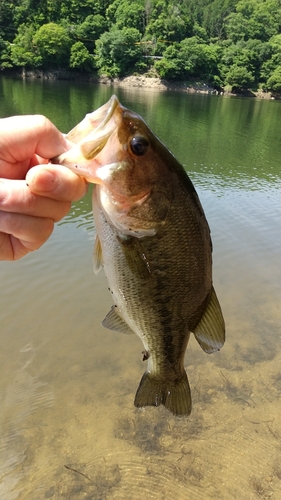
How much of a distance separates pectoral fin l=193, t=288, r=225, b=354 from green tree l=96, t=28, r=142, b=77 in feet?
269

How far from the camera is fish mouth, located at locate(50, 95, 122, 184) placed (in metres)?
1.54

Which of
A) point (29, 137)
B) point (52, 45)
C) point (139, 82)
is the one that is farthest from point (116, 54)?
point (29, 137)

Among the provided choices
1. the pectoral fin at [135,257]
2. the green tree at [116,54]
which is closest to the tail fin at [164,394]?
the pectoral fin at [135,257]

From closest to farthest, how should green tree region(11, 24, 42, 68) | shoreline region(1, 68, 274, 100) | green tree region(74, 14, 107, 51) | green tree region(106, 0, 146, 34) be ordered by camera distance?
green tree region(11, 24, 42, 68), shoreline region(1, 68, 274, 100), green tree region(74, 14, 107, 51), green tree region(106, 0, 146, 34)

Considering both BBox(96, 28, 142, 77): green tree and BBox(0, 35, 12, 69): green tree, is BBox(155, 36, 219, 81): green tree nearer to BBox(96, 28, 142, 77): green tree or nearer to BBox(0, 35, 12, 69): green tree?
BBox(96, 28, 142, 77): green tree

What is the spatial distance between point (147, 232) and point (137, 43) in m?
93.6

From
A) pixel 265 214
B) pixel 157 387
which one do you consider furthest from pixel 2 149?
pixel 265 214

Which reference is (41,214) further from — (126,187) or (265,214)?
(265,214)

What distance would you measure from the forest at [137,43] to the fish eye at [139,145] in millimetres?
79084

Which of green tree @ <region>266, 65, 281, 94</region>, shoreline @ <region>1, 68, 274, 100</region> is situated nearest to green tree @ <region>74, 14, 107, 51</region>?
shoreline @ <region>1, 68, 274, 100</region>

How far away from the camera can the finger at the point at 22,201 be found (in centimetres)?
155

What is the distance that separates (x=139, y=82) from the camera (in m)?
74.1

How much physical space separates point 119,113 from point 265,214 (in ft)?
40.6

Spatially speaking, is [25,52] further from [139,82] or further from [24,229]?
[24,229]
